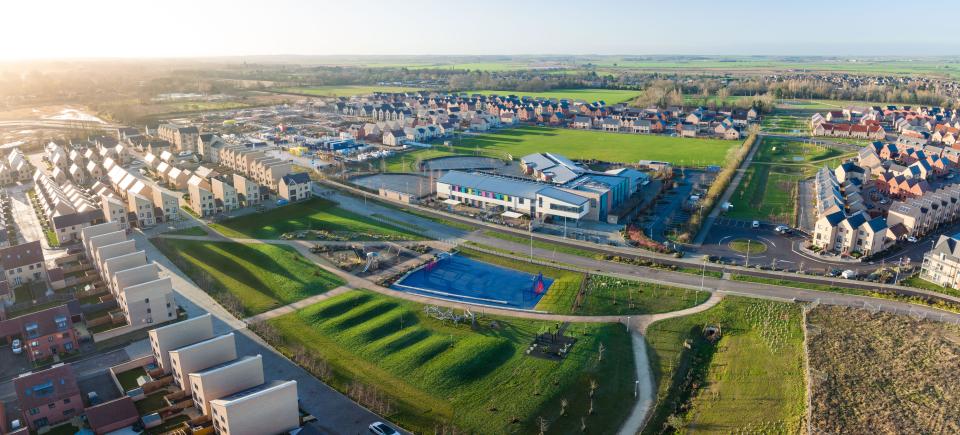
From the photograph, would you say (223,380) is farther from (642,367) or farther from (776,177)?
(776,177)

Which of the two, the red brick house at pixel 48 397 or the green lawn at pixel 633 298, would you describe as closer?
the red brick house at pixel 48 397

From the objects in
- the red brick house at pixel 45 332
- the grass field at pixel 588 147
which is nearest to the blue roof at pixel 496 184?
the grass field at pixel 588 147

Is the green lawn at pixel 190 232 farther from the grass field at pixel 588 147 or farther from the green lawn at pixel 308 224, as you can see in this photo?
the grass field at pixel 588 147

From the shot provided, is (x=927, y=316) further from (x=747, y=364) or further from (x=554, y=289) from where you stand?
(x=554, y=289)

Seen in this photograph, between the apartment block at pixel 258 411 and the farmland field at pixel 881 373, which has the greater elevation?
the apartment block at pixel 258 411

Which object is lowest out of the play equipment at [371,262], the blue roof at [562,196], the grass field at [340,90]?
the play equipment at [371,262]

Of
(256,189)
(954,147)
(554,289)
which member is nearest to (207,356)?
(554,289)
